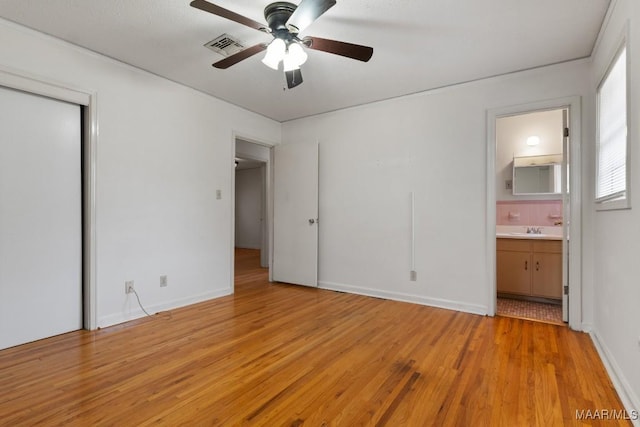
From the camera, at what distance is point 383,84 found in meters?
3.56

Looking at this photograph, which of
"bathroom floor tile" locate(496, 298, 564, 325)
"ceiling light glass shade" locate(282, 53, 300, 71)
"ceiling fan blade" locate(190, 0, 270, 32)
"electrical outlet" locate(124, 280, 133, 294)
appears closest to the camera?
"ceiling fan blade" locate(190, 0, 270, 32)

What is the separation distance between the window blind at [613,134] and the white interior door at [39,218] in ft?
13.4

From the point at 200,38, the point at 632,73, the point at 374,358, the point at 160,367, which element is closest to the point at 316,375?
the point at 374,358

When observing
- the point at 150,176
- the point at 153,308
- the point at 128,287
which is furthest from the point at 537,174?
the point at 128,287

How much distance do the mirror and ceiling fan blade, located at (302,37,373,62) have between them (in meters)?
3.24

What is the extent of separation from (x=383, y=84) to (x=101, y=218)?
3123mm

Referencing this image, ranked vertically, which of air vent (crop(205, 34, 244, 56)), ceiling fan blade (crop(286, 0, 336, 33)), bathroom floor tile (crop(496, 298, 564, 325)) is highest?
air vent (crop(205, 34, 244, 56))

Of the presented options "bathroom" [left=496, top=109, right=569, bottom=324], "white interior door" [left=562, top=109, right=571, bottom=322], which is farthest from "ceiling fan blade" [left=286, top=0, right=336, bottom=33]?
"bathroom" [left=496, top=109, right=569, bottom=324]

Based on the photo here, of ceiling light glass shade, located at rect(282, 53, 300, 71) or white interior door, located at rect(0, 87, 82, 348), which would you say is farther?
white interior door, located at rect(0, 87, 82, 348)

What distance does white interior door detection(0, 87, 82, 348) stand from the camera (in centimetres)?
246

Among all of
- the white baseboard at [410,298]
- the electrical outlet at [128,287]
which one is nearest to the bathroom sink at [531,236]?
the white baseboard at [410,298]

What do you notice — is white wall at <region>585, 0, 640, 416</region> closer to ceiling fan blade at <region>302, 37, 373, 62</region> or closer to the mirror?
ceiling fan blade at <region>302, 37, 373, 62</region>

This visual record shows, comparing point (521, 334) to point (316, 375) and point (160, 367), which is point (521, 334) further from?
Answer: point (160, 367)

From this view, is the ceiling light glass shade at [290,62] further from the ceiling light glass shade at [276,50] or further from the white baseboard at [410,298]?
Answer: the white baseboard at [410,298]
